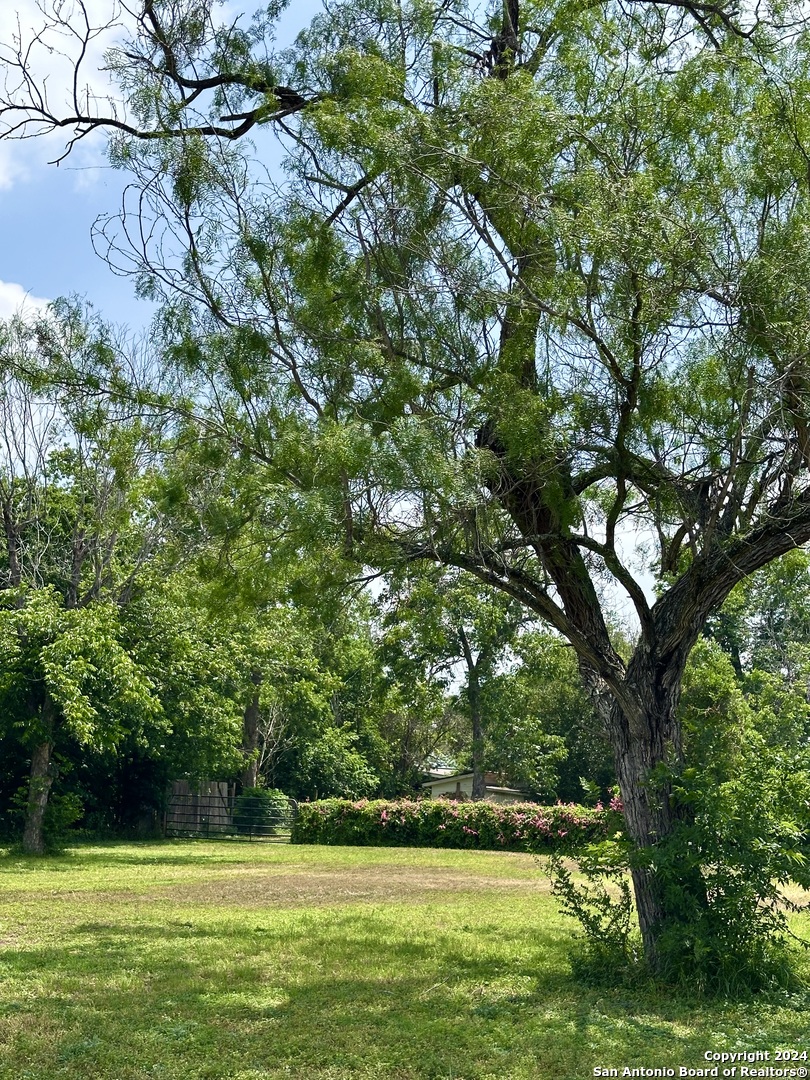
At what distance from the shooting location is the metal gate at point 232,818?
25.9 m

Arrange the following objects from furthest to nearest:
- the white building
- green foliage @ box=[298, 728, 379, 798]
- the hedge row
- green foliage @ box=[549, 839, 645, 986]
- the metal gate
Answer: the white building < green foliage @ box=[298, 728, 379, 798] < the metal gate < the hedge row < green foliage @ box=[549, 839, 645, 986]

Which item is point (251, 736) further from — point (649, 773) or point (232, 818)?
point (649, 773)

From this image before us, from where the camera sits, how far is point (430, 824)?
79.3ft

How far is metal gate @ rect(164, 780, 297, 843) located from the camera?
1020 inches

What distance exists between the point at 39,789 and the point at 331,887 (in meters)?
6.74

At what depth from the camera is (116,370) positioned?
736 centimetres

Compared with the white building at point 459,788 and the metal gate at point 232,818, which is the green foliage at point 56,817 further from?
the white building at point 459,788

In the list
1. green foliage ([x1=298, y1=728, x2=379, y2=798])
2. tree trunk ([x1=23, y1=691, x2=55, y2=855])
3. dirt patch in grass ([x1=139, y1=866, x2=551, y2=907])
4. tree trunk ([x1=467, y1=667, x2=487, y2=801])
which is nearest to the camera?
dirt patch in grass ([x1=139, y1=866, x2=551, y2=907])

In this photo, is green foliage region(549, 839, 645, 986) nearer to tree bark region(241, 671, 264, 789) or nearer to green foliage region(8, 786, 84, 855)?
green foliage region(8, 786, 84, 855)

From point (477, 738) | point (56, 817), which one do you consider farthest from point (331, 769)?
point (56, 817)

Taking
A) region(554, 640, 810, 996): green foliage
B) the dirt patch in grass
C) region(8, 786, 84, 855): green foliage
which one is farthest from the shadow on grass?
region(8, 786, 84, 855): green foliage

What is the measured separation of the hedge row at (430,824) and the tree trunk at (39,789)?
27.0 feet

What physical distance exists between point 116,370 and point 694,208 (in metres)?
4.28

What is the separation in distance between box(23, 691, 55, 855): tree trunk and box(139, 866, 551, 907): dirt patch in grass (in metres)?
3.87
